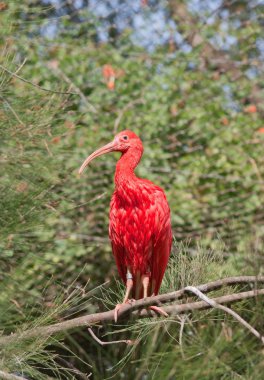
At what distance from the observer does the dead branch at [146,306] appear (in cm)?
202

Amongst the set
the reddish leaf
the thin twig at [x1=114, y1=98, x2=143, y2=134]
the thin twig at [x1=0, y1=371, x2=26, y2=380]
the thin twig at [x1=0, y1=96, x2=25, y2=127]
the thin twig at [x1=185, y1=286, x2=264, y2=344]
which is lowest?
the reddish leaf

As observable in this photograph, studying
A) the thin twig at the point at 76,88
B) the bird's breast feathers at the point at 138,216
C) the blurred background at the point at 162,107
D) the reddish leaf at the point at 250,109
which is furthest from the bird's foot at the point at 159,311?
the reddish leaf at the point at 250,109

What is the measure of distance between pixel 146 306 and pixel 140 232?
2.30ft

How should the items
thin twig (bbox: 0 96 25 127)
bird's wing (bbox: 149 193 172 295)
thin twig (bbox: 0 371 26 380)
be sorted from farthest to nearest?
bird's wing (bbox: 149 193 172 295)
thin twig (bbox: 0 96 25 127)
thin twig (bbox: 0 371 26 380)

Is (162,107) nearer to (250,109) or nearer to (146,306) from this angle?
(250,109)

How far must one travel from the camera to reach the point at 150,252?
3.13 meters

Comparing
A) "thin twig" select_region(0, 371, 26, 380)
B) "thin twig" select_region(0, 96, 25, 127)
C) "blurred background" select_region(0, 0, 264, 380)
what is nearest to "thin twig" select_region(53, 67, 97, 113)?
"blurred background" select_region(0, 0, 264, 380)

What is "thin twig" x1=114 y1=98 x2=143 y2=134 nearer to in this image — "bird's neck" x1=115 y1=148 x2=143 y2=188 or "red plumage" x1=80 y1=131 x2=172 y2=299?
"bird's neck" x1=115 y1=148 x2=143 y2=188

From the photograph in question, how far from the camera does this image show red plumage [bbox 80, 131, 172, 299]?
313cm

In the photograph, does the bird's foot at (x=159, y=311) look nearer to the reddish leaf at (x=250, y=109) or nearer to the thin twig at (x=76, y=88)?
the thin twig at (x=76, y=88)

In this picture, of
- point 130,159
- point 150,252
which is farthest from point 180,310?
point 130,159

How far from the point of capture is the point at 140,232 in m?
3.13

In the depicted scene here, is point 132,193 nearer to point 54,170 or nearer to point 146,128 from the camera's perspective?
point 54,170

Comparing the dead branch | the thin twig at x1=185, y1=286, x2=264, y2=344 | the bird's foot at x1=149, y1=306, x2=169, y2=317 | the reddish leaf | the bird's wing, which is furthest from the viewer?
the reddish leaf
